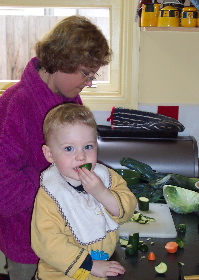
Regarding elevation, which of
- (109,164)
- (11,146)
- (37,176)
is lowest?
(109,164)

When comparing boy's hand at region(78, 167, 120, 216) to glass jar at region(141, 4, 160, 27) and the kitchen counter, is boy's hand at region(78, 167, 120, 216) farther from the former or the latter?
glass jar at region(141, 4, 160, 27)

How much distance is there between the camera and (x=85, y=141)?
1142mm

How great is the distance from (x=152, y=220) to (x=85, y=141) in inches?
14.2

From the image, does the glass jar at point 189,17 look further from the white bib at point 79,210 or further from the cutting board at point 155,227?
the white bib at point 79,210

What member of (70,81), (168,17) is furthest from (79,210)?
(168,17)

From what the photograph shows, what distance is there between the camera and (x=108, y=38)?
259 centimetres

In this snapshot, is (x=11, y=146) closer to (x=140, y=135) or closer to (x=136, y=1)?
(x=140, y=135)

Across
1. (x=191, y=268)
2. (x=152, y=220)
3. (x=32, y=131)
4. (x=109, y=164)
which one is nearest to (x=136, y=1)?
(x=109, y=164)

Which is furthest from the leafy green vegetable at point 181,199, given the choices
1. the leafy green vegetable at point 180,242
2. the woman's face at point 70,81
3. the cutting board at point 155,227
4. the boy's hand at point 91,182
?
the woman's face at point 70,81

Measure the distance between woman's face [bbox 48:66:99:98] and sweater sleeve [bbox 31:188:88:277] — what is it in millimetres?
474

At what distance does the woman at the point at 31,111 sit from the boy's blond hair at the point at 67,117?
177mm

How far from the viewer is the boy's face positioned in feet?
3.71

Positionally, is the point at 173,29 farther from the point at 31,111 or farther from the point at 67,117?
the point at 67,117

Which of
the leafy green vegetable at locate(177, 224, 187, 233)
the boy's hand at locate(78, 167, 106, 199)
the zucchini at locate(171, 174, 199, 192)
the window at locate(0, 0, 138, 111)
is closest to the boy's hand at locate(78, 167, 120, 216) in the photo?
the boy's hand at locate(78, 167, 106, 199)
